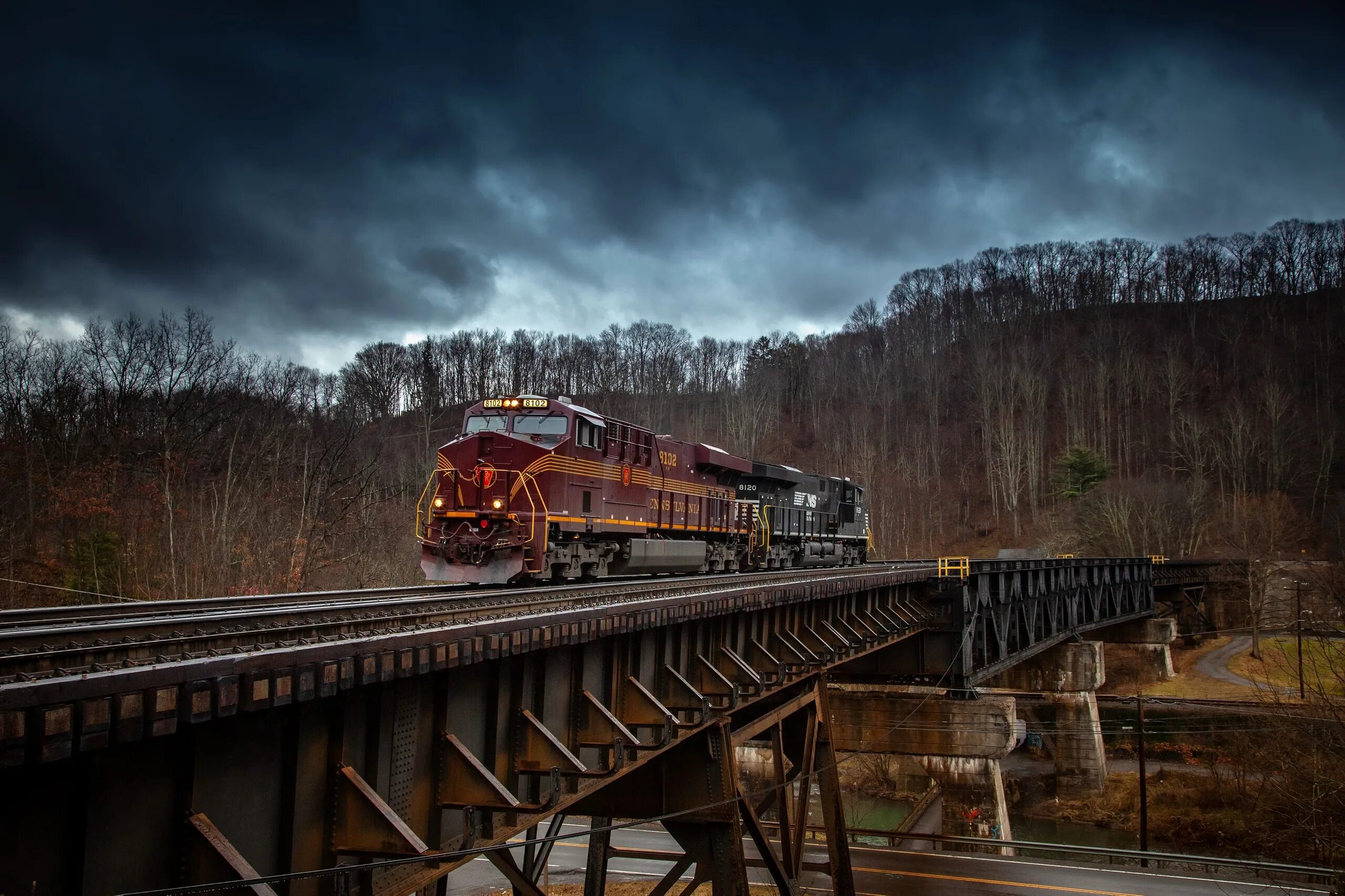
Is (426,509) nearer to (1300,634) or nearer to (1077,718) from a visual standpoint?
(1300,634)

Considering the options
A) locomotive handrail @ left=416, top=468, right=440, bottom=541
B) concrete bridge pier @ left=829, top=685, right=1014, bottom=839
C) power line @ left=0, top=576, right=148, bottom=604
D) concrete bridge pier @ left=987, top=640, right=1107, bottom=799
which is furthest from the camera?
concrete bridge pier @ left=987, top=640, right=1107, bottom=799

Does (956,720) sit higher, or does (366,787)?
(366,787)

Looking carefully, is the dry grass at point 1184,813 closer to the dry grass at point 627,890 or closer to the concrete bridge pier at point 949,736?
the concrete bridge pier at point 949,736

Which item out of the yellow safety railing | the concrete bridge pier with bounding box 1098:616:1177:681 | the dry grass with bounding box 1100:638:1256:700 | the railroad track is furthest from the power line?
the dry grass with bounding box 1100:638:1256:700

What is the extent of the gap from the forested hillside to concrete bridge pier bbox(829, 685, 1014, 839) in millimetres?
19365

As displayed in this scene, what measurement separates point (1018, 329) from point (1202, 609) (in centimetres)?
5304

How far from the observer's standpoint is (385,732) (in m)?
6.57

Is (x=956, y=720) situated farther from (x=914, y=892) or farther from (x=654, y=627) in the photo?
(x=654, y=627)

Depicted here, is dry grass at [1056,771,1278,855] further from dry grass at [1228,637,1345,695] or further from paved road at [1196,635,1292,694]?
paved road at [1196,635,1292,694]

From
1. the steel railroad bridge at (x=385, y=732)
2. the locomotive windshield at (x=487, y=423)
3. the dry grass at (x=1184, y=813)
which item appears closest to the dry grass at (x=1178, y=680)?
the dry grass at (x=1184, y=813)

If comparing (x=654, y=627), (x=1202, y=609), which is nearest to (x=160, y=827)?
(x=654, y=627)

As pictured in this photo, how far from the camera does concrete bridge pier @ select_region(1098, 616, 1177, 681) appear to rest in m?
48.3

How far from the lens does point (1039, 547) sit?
2689 inches

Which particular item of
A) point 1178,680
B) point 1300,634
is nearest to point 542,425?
point 1300,634
